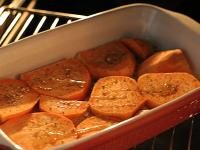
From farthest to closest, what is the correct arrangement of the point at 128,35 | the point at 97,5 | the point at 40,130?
1. the point at 97,5
2. the point at 128,35
3. the point at 40,130

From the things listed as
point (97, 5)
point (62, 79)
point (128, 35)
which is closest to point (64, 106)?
point (62, 79)

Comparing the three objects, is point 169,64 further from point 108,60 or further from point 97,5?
point 97,5

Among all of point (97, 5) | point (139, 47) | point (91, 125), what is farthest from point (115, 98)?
point (97, 5)

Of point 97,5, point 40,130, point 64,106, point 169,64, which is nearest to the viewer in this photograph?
point 40,130

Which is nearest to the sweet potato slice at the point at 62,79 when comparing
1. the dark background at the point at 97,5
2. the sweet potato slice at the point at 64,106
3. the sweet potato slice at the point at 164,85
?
the sweet potato slice at the point at 64,106

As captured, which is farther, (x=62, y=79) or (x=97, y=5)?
(x=97, y=5)

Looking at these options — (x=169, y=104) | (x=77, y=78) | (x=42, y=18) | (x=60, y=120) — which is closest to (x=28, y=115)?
(x=60, y=120)
